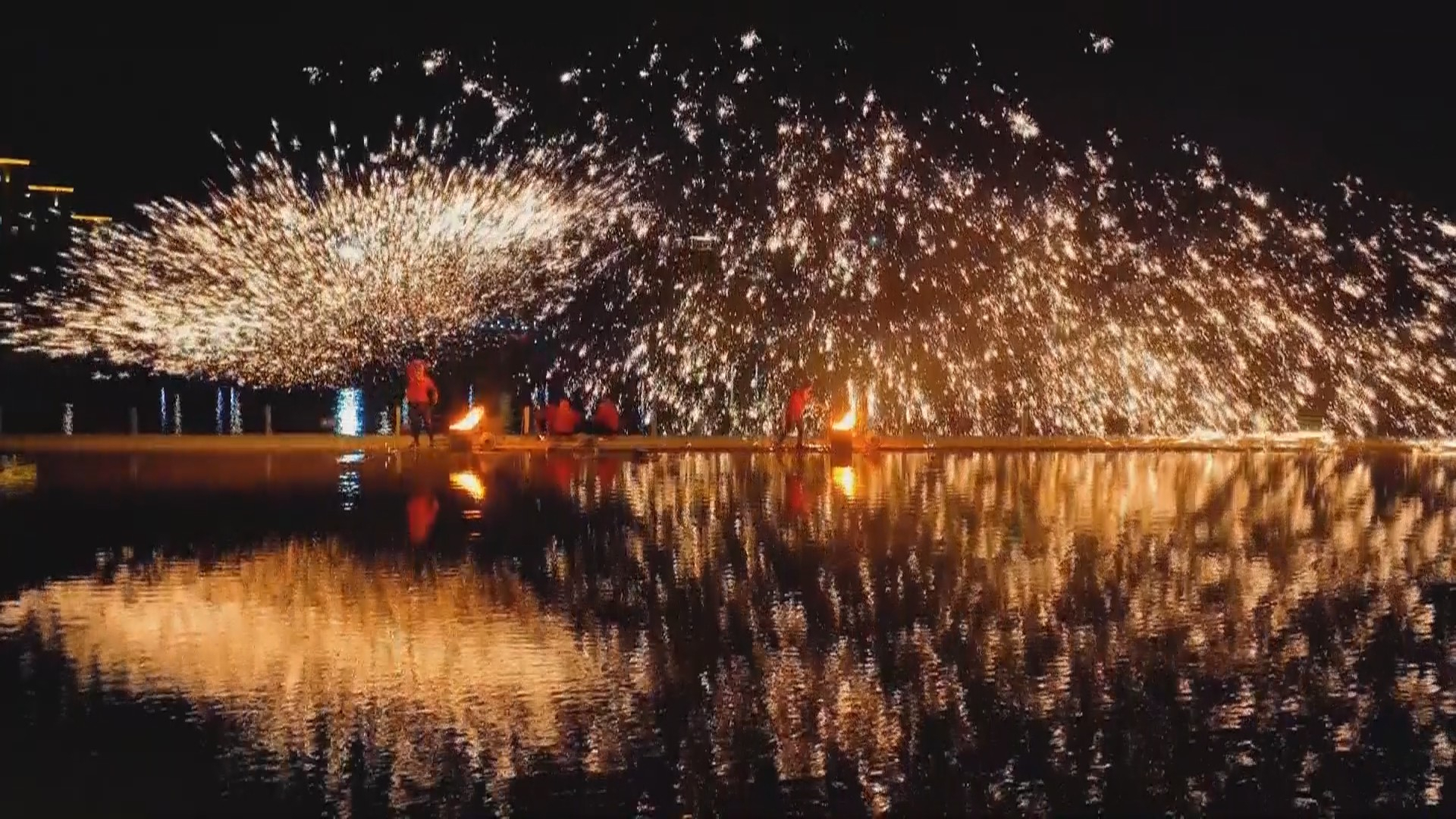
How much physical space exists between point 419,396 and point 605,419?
481cm

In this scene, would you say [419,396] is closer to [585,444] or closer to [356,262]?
[585,444]

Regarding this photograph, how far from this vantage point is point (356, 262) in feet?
144

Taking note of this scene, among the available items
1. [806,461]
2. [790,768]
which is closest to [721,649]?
[790,768]

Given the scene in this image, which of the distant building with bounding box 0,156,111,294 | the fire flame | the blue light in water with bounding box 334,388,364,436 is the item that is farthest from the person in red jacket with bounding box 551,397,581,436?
the distant building with bounding box 0,156,111,294

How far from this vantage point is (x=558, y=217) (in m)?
43.4

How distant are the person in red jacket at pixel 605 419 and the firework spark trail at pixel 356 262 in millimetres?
5205

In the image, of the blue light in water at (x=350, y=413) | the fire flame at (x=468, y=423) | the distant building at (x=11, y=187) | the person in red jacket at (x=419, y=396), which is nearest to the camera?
the person in red jacket at (x=419, y=396)

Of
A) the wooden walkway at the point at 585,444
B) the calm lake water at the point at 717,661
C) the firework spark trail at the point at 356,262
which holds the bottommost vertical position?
the calm lake water at the point at 717,661

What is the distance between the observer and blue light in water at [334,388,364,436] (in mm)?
45778

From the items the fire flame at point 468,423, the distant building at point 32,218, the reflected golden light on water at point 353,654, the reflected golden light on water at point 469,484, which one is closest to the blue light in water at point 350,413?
the fire flame at point 468,423

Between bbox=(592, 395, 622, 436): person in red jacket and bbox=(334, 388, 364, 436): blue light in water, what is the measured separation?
5.58m

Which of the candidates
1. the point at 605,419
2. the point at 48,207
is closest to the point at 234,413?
the point at 605,419

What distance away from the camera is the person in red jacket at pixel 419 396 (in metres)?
35.1

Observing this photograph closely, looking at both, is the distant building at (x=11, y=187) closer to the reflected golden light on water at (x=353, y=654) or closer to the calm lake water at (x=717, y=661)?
the calm lake water at (x=717, y=661)
